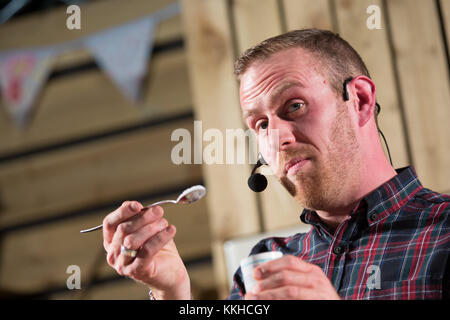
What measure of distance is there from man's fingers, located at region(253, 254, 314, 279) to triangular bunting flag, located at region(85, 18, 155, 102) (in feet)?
6.42

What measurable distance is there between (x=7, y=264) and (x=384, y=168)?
2190mm

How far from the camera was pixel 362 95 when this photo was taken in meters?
1.11

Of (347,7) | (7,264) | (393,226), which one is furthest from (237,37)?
(7,264)

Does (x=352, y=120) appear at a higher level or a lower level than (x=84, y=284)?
higher

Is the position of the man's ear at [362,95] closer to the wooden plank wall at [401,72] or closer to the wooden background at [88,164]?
the wooden plank wall at [401,72]

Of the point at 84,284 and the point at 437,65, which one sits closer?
the point at 437,65

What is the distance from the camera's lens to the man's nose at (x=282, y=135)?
3.32ft

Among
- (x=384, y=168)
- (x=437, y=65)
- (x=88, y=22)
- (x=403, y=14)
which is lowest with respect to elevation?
(x=384, y=168)

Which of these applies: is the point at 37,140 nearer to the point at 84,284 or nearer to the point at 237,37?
the point at 84,284

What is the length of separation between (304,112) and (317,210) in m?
0.21

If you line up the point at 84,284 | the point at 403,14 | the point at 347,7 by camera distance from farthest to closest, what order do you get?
the point at 84,284 < the point at 347,7 < the point at 403,14

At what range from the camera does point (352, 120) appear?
1.09 meters

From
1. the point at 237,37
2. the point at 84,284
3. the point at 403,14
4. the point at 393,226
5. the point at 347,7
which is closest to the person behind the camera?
the point at 393,226

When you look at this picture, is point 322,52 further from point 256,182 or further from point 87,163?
point 87,163
